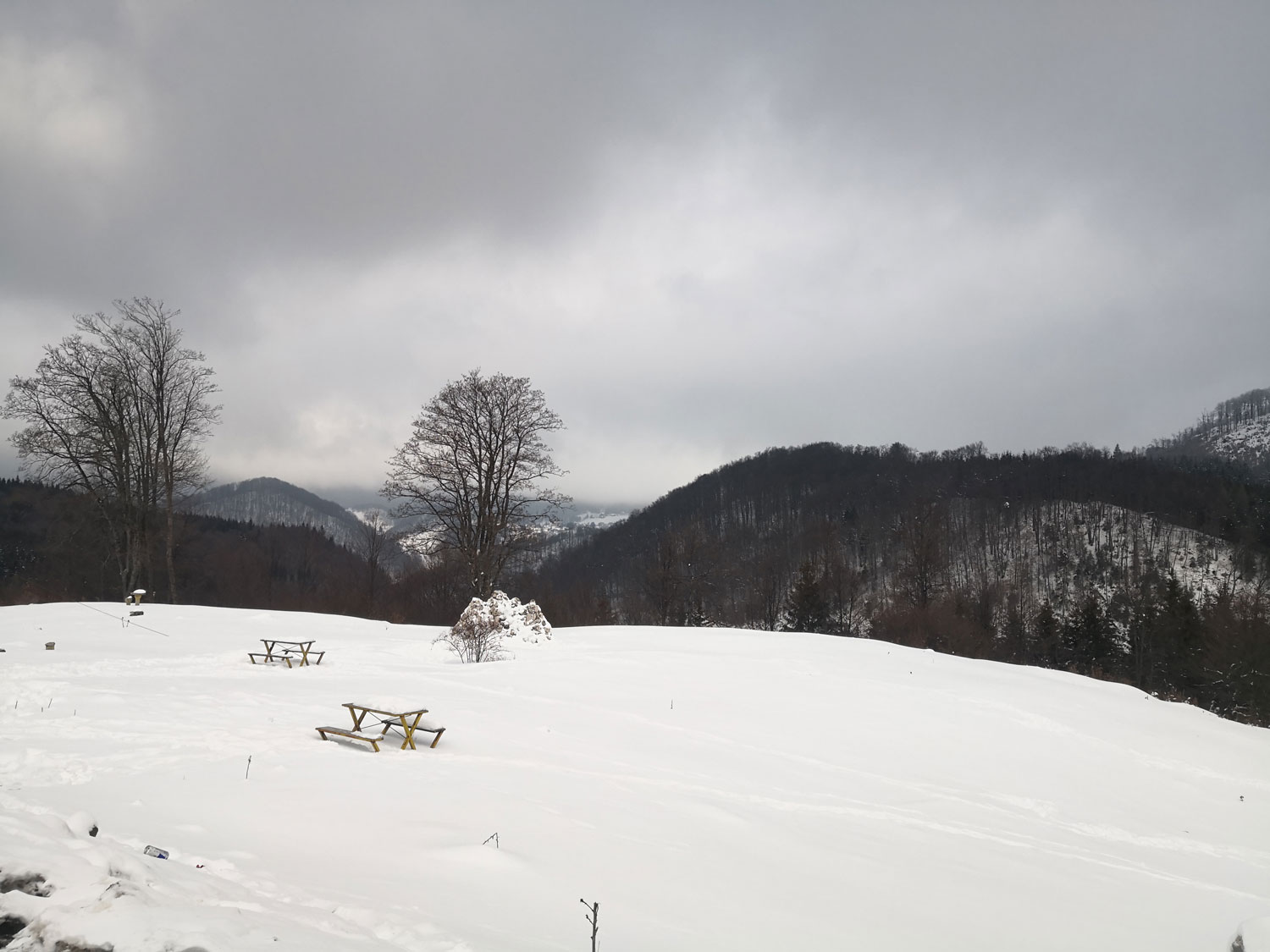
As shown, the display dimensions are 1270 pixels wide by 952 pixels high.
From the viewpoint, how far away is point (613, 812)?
6.85 m

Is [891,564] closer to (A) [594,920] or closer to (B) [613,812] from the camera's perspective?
(B) [613,812]

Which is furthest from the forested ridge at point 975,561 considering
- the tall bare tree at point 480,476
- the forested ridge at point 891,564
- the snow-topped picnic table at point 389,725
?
the snow-topped picnic table at point 389,725

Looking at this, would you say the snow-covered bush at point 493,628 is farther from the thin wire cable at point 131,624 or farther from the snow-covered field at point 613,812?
the thin wire cable at point 131,624

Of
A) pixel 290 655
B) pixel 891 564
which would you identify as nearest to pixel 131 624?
pixel 290 655

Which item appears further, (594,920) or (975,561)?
(975,561)

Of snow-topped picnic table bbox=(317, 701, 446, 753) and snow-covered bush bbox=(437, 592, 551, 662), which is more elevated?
snow-covered bush bbox=(437, 592, 551, 662)

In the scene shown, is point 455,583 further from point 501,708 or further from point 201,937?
point 201,937

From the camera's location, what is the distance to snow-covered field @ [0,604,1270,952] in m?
4.16

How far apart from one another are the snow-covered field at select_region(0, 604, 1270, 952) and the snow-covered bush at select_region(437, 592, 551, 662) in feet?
9.35

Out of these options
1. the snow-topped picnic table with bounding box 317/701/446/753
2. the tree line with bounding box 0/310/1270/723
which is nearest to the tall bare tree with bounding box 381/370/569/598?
the tree line with bounding box 0/310/1270/723

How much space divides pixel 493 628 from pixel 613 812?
10908 mm

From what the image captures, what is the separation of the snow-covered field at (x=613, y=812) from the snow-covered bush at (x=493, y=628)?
9.35ft

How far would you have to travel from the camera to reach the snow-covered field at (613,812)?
4.16 m

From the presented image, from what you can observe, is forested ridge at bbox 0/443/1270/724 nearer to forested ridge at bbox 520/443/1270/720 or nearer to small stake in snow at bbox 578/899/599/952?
forested ridge at bbox 520/443/1270/720
